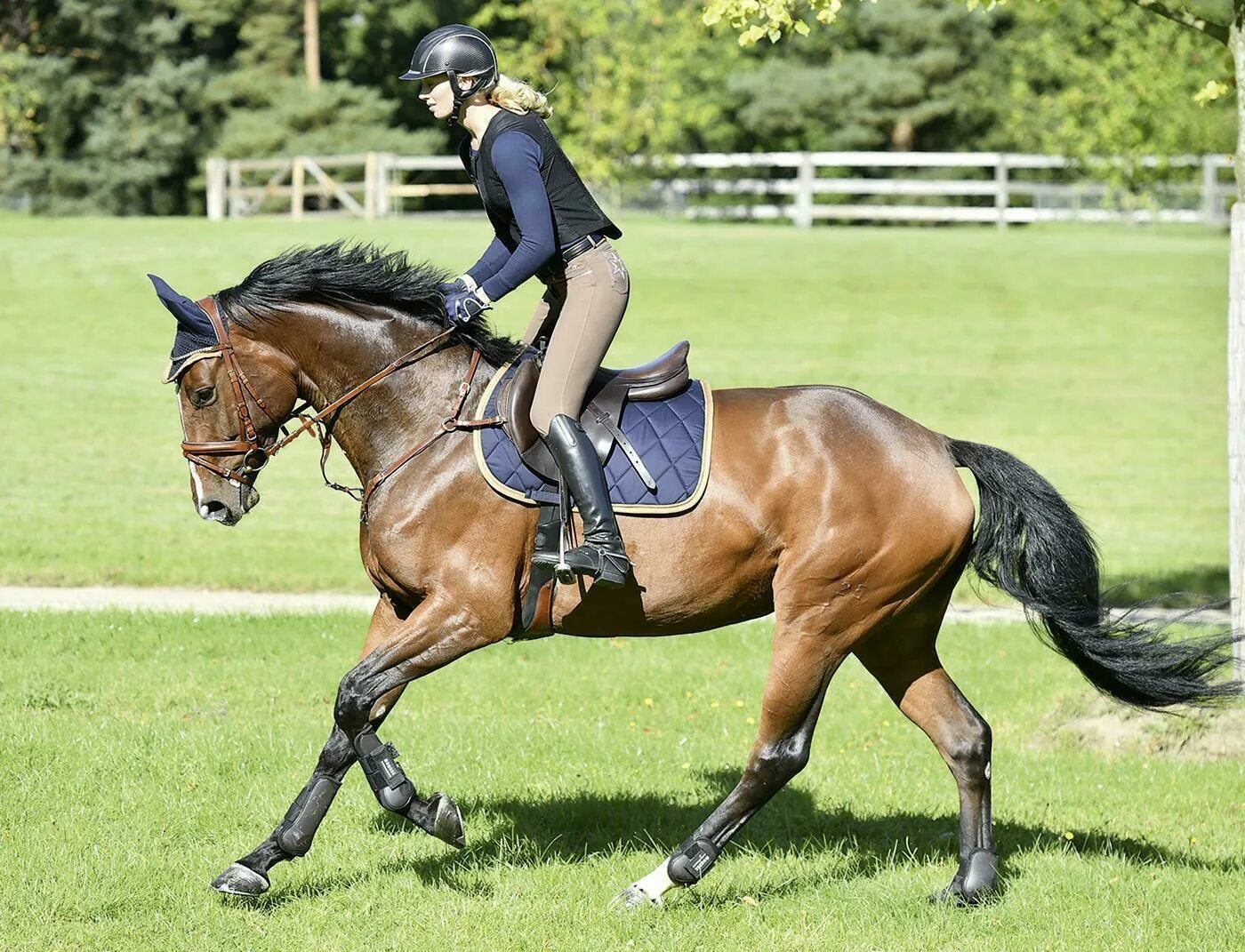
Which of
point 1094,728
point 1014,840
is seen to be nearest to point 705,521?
point 1014,840

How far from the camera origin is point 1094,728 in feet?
28.7

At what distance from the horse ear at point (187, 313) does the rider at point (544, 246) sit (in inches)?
37.9

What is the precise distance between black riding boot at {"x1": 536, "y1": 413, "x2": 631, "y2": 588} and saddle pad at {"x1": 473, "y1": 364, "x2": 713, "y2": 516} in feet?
0.53

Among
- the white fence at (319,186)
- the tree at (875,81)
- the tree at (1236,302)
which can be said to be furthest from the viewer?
the tree at (875,81)

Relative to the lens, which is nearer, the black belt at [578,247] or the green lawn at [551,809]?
the green lawn at [551,809]

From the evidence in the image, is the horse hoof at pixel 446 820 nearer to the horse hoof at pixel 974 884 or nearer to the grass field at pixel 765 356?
the horse hoof at pixel 974 884

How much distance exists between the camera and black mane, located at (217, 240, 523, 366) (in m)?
6.17

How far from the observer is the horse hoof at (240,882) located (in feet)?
19.1

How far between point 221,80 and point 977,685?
45.1 meters

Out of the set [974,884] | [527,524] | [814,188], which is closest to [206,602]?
[527,524]

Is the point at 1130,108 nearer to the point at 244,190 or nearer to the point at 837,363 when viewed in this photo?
the point at 837,363

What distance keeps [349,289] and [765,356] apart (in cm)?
1868

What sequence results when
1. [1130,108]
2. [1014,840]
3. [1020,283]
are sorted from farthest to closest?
[1130,108] → [1020,283] → [1014,840]

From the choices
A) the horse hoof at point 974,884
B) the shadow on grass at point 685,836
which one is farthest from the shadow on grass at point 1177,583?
the horse hoof at point 974,884
